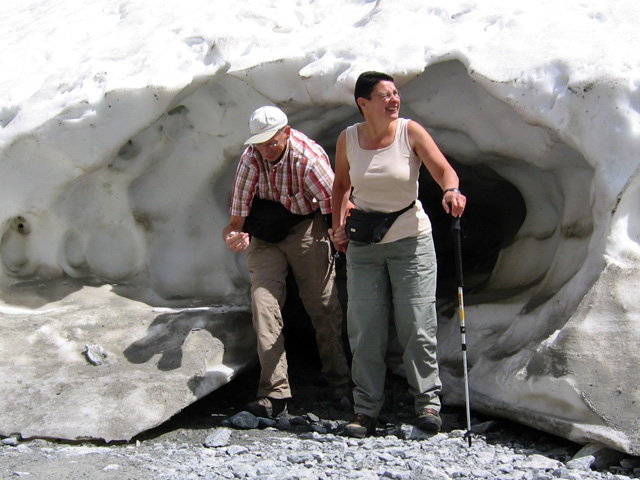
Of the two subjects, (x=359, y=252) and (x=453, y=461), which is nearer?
(x=453, y=461)

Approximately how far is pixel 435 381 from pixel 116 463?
5.60 feet

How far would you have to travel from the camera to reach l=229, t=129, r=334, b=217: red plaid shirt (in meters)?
4.89

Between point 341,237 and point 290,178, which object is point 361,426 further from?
point 290,178

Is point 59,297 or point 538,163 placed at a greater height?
point 538,163

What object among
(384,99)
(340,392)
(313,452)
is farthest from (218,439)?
(384,99)

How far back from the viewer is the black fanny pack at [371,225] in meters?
4.33

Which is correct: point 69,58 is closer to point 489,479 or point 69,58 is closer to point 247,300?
point 247,300

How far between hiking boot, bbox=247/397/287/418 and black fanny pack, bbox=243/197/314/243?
0.96 metres

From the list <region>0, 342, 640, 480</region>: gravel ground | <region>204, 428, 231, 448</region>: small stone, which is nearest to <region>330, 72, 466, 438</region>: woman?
<region>0, 342, 640, 480</region>: gravel ground

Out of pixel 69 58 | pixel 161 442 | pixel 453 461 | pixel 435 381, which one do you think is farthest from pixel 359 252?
pixel 69 58

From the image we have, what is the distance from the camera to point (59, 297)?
5746 mm

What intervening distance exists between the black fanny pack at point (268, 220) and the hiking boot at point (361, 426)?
4.03 ft

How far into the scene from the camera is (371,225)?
4340mm

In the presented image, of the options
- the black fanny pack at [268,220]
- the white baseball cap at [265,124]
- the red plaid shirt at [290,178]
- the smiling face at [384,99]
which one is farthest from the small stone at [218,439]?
the smiling face at [384,99]
